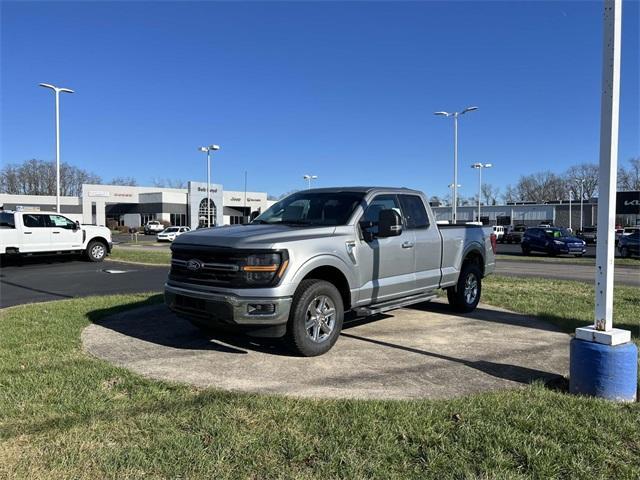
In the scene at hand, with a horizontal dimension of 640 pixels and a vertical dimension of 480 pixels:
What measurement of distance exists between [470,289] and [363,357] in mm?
3564

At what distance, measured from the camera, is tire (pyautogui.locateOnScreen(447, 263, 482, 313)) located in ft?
27.3

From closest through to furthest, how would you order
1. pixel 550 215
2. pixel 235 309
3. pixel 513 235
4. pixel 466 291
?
pixel 235 309
pixel 466 291
pixel 513 235
pixel 550 215

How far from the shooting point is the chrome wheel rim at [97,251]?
19125 millimetres

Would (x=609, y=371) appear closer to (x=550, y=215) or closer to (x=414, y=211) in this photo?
(x=414, y=211)

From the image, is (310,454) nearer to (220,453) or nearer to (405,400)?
(220,453)

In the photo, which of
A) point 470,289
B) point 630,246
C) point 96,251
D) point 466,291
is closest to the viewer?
point 466,291

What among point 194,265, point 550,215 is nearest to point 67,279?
point 194,265

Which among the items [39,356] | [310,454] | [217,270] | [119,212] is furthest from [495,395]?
[119,212]

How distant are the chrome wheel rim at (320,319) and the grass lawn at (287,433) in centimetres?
137

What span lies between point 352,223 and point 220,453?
3407 millimetres

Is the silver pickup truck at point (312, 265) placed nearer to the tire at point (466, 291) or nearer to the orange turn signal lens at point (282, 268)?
the orange turn signal lens at point (282, 268)

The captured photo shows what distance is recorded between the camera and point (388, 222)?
612cm

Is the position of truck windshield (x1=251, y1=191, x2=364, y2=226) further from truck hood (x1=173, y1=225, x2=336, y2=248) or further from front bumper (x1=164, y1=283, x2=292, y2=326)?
front bumper (x1=164, y1=283, x2=292, y2=326)

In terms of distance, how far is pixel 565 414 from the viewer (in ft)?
13.1
